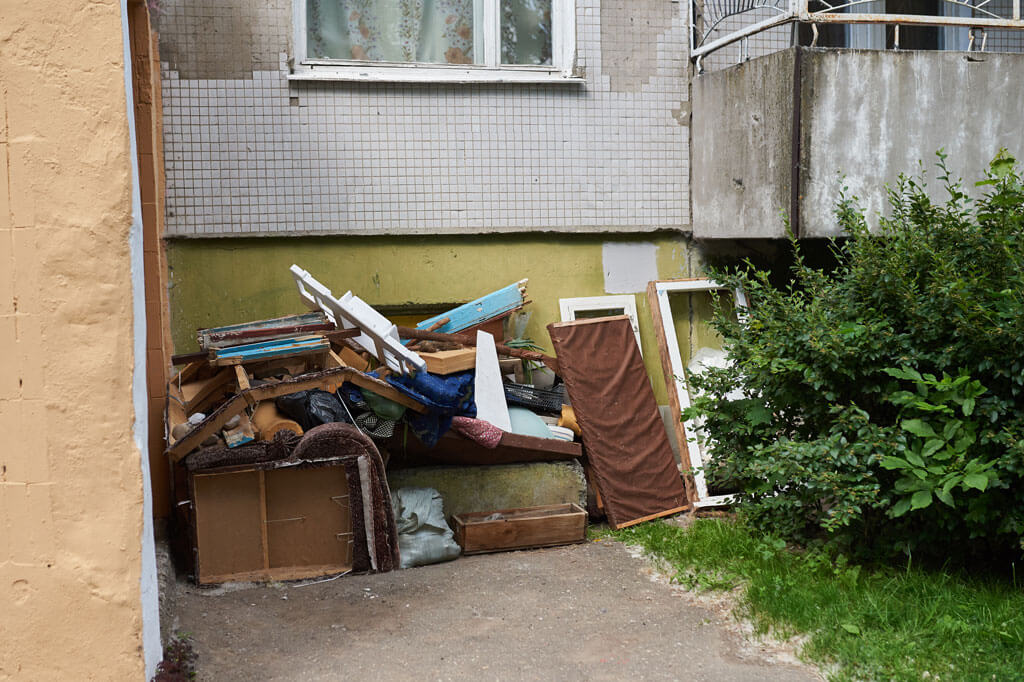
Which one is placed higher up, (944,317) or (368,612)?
(944,317)

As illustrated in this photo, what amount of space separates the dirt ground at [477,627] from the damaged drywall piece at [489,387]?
0.84m

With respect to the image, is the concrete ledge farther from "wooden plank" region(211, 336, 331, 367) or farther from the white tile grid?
the white tile grid

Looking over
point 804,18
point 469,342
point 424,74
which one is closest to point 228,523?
point 469,342

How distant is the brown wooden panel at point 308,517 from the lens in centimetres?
481

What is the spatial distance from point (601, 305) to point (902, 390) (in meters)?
2.43

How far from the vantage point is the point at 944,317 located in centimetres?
419

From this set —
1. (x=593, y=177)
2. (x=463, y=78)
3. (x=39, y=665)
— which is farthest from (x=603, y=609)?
(x=463, y=78)

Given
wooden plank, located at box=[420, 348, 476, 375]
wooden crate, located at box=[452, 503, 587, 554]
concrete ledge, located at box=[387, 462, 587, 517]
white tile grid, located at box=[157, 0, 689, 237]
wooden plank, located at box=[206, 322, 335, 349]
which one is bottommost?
wooden crate, located at box=[452, 503, 587, 554]

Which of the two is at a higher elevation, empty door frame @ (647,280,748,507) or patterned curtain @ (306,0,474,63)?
patterned curtain @ (306,0,474,63)

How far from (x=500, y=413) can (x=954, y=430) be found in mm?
2510

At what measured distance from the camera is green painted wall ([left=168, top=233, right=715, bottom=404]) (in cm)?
585

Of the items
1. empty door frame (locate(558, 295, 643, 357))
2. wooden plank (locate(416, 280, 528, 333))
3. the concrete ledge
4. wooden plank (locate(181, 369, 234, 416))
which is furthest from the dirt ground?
empty door frame (locate(558, 295, 643, 357))

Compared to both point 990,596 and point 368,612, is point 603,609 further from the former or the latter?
point 990,596

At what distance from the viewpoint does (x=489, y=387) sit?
18.2 ft
